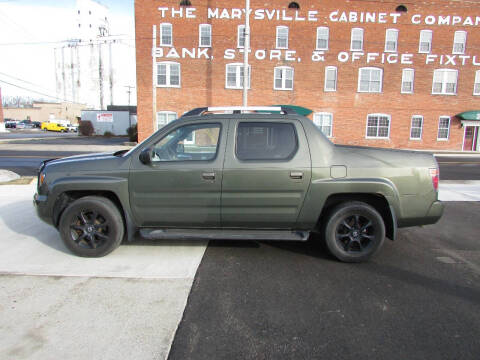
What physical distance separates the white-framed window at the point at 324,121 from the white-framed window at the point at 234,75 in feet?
20.2

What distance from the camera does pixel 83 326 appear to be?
2.51 metres

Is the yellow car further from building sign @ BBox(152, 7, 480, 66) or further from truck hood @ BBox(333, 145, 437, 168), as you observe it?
truck hood @ BBox(333, 145, 437, 168)

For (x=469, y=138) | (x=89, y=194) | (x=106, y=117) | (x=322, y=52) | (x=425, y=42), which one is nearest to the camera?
(x=89, y=194)

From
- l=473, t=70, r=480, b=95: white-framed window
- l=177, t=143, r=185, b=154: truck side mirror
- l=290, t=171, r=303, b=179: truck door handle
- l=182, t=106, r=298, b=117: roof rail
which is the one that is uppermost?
l=473, t=70, r=480, b=95: white-framed window

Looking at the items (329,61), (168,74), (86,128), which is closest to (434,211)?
(329,61)

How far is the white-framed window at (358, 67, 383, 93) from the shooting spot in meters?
23.8

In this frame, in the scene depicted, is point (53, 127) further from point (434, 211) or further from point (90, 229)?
point (434, 211)

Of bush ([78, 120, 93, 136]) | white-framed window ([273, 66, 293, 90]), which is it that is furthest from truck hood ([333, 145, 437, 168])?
bush ([78, 120, 93, 136])

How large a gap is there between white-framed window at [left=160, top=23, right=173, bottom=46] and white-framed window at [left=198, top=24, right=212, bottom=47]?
Answer: 2.21 meters

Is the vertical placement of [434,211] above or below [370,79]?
below

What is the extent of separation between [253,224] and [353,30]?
24.5 meters

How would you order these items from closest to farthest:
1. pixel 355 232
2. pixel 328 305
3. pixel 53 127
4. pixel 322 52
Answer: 1. pixel 328 305
2. pixel 355 232
3. pixel 322 52
4. pixel 53 127

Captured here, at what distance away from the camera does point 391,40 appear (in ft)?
77.3

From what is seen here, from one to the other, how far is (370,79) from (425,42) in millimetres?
5135
